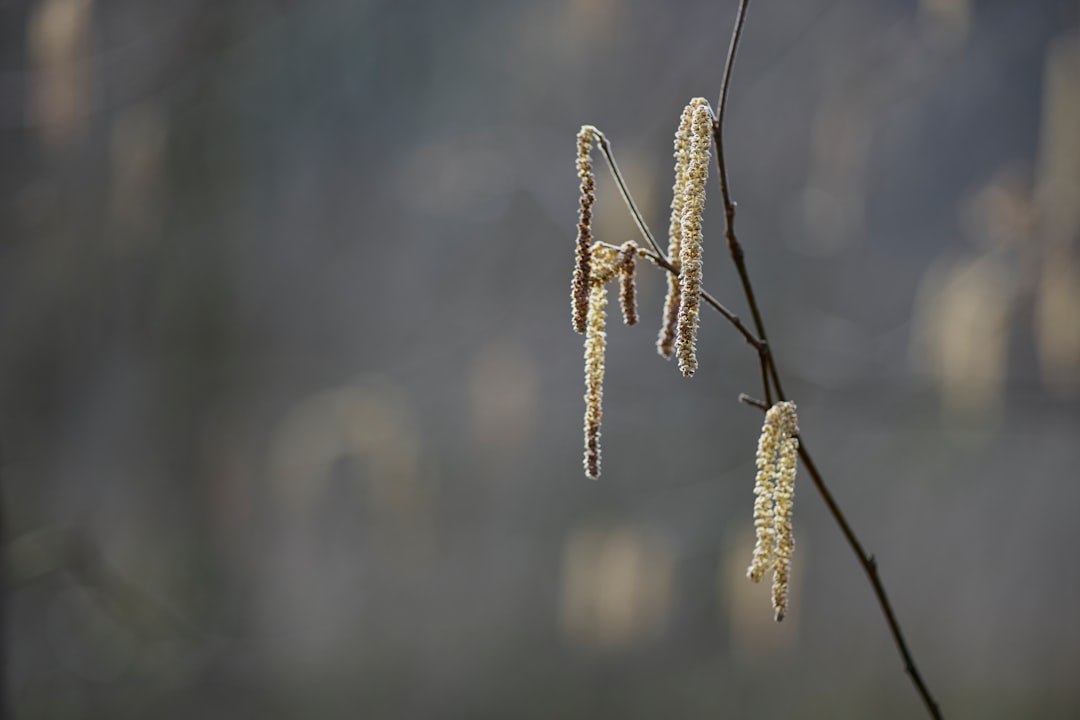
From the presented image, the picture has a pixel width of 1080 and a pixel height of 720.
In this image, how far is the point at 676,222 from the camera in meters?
0.55

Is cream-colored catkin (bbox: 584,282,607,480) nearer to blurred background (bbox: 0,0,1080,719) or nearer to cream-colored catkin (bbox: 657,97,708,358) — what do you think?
cream-colored catkin (bbox: 657,97,708,358)

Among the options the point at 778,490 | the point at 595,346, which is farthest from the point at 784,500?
the point at 595,346

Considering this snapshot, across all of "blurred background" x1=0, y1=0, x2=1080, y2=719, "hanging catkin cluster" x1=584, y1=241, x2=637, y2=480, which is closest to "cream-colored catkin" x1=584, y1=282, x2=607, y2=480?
"hanging catkin cluster" x1=584, y1=241, x2=637, y2=480

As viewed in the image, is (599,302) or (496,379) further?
(496,379)

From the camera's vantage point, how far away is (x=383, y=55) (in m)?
2.11

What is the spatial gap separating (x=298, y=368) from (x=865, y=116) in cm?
121

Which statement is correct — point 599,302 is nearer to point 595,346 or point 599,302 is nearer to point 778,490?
point 595,346

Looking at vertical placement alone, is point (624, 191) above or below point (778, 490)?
above

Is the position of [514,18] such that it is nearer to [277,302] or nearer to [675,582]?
[277,302]

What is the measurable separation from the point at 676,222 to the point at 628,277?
0.19 ft

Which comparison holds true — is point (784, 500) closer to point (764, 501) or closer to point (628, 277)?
point (764, 501)

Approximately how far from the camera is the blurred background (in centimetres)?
197

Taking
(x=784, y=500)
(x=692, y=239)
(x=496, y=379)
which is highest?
(x=496, y=379)

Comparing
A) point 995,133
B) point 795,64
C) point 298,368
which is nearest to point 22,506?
point 298,368
